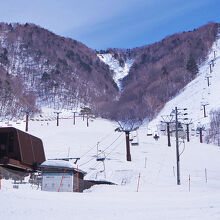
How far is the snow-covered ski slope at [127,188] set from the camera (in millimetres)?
10573

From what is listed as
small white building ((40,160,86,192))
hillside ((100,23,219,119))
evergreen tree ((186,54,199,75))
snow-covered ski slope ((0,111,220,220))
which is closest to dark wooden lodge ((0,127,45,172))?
small white building ((40,160,86,192))

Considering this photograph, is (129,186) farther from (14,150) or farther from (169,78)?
(169,78)

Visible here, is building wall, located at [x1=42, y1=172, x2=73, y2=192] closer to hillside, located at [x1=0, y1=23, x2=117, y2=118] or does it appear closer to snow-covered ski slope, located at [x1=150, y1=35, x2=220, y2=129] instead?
snow-covered ski slope, located at [x1=150, y1=35, x2=220, y2=129]

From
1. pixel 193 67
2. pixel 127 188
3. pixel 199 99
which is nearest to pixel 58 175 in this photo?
pixel 127 188

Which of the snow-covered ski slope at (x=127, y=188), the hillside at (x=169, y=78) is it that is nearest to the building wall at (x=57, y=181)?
the snow-covered ski slope at (x=127, y=188)

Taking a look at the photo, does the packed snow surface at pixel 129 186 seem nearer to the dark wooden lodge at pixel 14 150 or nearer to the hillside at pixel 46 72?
the dark wooden lodge at pixel 14 150

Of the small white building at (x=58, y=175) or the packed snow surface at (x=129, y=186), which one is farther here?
the small white building at (x=58, y=175)

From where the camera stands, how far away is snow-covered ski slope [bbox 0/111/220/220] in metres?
10.6

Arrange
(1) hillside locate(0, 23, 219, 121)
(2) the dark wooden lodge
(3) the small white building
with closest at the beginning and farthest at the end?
(3) the small white building → (2) the dark wooden lodge → (1) hillside locate(0, 23, 219, 121)

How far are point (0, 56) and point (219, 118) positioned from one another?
4396 inches

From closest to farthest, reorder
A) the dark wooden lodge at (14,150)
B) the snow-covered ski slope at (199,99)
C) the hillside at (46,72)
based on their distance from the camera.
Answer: the dark wooden lodge at (14,150) < the snow-covered ski slope at (199,99) < the hillside at (46,72)

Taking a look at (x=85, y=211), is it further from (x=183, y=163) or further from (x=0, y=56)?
(x=0, y=56)

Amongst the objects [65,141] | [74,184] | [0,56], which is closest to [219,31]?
[0,56]

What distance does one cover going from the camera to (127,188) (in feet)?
78.9
